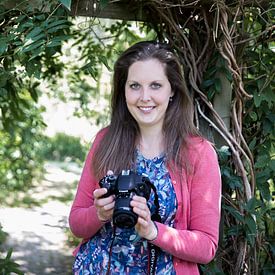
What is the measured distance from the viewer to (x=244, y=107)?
8.34 ft

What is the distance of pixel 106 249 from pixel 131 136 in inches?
16.0

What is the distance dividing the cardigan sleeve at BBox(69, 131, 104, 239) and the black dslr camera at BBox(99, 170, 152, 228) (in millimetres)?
214

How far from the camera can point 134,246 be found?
76.3 inches

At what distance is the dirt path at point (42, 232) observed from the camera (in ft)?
14.4

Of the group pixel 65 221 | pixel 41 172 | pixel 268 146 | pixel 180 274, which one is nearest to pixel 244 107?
pixel 268 146

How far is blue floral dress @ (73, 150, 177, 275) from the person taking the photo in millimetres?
1931

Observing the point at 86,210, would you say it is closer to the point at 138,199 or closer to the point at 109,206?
the point at 109,206

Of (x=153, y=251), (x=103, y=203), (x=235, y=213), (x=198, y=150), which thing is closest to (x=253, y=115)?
(x=235, y=213)

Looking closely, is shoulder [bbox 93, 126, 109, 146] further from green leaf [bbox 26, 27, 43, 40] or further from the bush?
the bush

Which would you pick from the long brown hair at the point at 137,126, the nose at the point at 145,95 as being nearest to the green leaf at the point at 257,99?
the long brown hair at the point at 137,126

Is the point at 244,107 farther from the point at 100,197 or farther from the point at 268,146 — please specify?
the point at 100,197

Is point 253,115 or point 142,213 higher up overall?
point 253,115

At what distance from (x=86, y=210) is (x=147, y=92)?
17.8 inches

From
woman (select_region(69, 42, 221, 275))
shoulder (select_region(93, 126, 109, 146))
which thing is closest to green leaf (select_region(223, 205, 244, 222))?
woman (select_region(69, 42, 221, 275))
